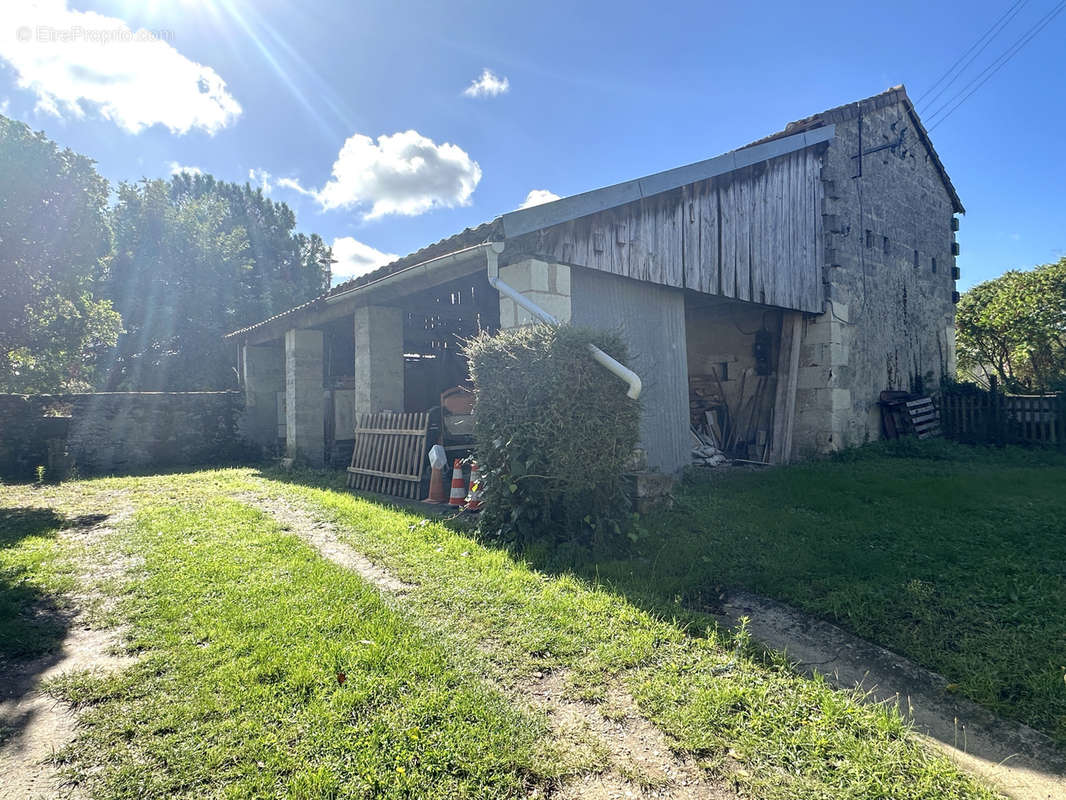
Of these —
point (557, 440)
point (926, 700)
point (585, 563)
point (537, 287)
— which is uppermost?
point (537, 287)

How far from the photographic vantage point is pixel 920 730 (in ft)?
7.45

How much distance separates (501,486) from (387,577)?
1.23m

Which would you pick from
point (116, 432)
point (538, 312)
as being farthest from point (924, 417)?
point (116, 432)

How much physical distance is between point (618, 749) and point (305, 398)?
9643 millimetres

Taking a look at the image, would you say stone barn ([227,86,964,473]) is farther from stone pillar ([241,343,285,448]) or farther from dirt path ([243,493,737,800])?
dirt path ([243,493,737,800])

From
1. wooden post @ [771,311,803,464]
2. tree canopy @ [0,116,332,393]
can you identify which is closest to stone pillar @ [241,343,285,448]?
tree canopy @ [0,116,332,393]

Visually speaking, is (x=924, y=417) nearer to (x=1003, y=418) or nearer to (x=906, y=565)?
(x=1003, y=418)

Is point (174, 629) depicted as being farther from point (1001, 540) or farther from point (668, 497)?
point (1001, 540)

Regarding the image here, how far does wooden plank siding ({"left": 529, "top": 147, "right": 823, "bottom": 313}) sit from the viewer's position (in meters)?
6.39

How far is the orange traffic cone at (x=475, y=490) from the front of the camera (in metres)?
5.33

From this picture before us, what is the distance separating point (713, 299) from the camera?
30.3ft

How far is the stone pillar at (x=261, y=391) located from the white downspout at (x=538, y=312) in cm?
904

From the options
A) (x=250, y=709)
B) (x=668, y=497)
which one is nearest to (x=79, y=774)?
(x=250, y=709)

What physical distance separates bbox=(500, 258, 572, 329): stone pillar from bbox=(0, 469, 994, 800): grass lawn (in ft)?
9.06
